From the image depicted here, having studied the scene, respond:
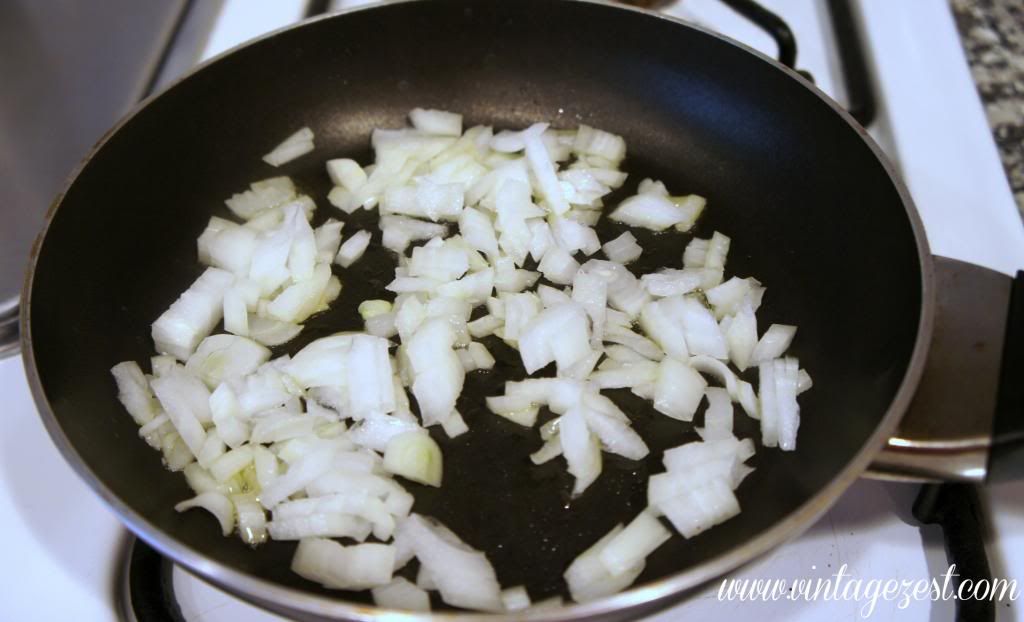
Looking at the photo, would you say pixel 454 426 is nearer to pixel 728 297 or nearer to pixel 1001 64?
pixel 728 297

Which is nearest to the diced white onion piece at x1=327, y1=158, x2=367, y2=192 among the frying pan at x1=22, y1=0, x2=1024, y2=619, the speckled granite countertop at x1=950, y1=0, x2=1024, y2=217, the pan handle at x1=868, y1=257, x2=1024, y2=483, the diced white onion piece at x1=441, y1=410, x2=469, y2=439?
the frying pan at x1=22, y1=0, x2=1024, y2=619

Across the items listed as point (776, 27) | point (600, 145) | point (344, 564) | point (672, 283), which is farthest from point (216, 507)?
point (776, 27)

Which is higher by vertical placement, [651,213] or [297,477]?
[651,213]

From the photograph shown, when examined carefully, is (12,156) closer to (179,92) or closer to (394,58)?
(179,92)

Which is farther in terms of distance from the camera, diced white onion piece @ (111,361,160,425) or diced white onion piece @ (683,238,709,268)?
diced white onion piece @ (683,238,709,268)

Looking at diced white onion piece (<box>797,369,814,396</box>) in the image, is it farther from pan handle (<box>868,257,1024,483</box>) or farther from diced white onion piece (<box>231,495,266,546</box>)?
diced white onion piece (<box>231,495,266,546</box>)

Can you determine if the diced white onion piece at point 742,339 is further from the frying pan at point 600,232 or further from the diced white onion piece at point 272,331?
the diced white onion piece at point 272,331

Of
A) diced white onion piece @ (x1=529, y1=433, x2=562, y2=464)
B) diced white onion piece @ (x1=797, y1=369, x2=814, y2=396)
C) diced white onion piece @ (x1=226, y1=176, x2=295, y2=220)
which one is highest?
diced white onion piece @ (x1=226, y1=176, x2=295, y2=220)

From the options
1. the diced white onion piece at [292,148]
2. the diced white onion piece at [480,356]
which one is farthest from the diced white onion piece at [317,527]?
the diced white onion piece at [292,148]

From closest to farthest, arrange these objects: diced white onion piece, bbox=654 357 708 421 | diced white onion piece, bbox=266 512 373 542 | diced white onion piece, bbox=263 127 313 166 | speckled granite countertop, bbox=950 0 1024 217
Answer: diced white onion piece, bbox=266 512 373 542, diced white onion piece, bbox=654 357 708 421, diced white onion piece, bbox=263 127 313 166, speckled granite countertop, bbox=950 0 1024 217
